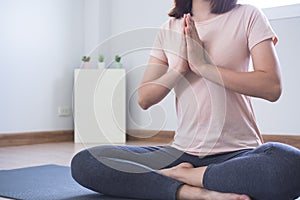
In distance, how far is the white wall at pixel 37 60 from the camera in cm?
363

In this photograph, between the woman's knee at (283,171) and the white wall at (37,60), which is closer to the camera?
the woman's knee at (283,171)

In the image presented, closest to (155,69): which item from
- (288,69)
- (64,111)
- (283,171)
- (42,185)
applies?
(283,171)

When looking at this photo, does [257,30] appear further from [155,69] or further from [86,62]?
[86,62]

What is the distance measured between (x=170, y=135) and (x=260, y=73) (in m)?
2.56

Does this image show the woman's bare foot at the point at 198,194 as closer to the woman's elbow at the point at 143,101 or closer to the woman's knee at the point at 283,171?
the woman's knee at the point at 283,171

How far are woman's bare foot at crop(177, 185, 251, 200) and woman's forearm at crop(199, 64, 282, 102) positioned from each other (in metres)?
0.27

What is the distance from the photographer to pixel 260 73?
1314 millimetres

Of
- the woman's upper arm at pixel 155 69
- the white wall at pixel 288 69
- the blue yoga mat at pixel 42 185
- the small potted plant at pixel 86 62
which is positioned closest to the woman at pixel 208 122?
the woman's upper arm at pixel 155 69

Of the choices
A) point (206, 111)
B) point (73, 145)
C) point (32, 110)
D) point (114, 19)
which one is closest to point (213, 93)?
point (206, 111)

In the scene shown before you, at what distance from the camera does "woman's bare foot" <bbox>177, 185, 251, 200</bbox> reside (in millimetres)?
1306

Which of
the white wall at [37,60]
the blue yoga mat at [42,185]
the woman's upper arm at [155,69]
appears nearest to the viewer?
the woman's upper arm at [155,69]

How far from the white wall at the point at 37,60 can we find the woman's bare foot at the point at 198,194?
246 cm

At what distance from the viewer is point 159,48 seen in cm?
148

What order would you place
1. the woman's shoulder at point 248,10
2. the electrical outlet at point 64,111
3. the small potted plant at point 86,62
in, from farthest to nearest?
the electrical outlet at point 64,111, the small potted plant at point 86,62, the woman's shoulder at point 248,10
